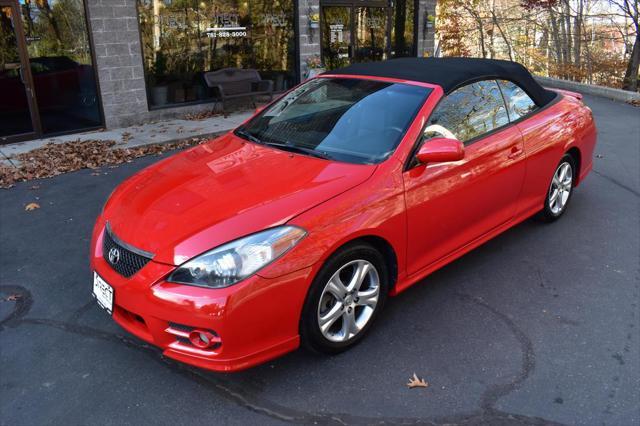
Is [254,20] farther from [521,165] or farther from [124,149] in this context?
[521,165]

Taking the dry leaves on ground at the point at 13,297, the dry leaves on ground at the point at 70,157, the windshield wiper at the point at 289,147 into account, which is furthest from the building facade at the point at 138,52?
the windshield wiper at the point at 289,147

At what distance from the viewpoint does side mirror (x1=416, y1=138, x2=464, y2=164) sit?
10.8 ft

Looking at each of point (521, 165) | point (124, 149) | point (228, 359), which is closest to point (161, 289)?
point (228, 359)

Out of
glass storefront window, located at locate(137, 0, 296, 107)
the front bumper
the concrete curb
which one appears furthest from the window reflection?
the concrete curb

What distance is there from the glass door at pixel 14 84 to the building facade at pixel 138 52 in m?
0.01

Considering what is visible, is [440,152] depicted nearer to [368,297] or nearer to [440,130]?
[440,130]

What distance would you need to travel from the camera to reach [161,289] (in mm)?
2688

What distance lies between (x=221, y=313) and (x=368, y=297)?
3.30 ft

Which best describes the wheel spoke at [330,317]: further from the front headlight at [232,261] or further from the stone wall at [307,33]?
the stone wall at [307,33]

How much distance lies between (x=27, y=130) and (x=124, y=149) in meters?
2.16

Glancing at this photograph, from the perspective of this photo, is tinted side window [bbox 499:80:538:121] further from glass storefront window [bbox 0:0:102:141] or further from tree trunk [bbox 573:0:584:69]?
tree trunk [bbox 573:0:584:69]

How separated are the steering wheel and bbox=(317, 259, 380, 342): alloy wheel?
3.38ft

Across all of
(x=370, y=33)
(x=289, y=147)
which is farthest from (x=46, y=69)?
(x=370, y=33)

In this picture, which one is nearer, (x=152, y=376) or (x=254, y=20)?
(x=152, y=376)
